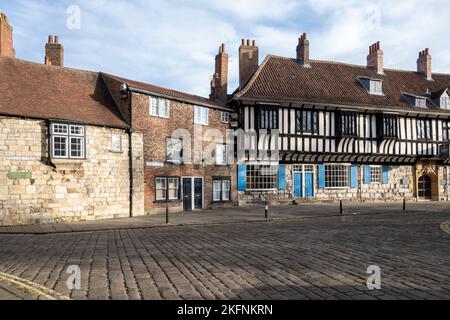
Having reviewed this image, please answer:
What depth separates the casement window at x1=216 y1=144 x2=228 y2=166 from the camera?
25625 millimetres

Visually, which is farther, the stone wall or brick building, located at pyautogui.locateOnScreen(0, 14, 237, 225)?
brick building, located at pyautogui.locateOnScreen(0, 14, 237, 225)

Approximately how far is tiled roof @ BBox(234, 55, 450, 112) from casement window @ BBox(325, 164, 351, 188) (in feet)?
15.6

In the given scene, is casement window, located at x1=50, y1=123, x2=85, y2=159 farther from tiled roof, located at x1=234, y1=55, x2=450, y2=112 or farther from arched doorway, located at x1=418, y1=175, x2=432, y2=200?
arched doorway, located at x1=418, y1=175, x2=432, y2=200

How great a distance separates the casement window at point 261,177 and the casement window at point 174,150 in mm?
5643

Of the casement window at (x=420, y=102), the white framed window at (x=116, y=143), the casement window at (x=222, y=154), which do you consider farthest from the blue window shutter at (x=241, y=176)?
the casement window at (x=420, y=102)

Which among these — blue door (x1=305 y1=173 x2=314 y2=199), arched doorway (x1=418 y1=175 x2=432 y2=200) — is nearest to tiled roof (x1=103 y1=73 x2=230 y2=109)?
blue door (x1=305 y1=173 x2=314 y2=199)

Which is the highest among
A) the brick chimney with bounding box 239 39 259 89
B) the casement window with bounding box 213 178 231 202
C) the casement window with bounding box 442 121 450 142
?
the brick chimney with bounding box 239 39 259 89

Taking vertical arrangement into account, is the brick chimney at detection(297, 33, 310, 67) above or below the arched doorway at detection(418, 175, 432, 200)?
above

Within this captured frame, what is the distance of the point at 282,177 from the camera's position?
2727 centimetres

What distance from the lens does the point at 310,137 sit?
88.9 ft

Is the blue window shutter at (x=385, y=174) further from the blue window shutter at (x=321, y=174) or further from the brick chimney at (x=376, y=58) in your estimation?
the brick chimney at (x=376, y=58)

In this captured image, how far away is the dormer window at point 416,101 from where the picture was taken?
1186 inches

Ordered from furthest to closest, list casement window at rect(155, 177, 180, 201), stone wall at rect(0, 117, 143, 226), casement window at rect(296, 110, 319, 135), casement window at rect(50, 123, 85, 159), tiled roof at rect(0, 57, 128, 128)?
casement window at rect(296, 110, 319, 135)
casement window at rect(155, 177, 180, 201)
casement window at rect(50, 123, 85, 159)
tiled roof at rect(0, 57, 128, 128)
stone wall at rect(0, 117, 143, 226)
